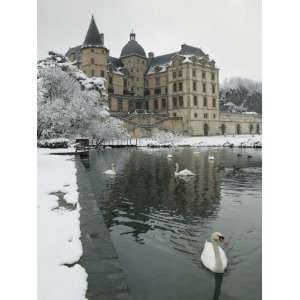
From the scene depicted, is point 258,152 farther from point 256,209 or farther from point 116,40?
point 116,40

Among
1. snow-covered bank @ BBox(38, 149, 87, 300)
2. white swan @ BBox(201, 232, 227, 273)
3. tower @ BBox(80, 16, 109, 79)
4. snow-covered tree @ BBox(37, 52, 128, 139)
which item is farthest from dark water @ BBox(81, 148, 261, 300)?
tower @ BBox(80, 16, 109, 79)

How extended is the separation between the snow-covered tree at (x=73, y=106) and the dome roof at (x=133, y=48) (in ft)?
2.55

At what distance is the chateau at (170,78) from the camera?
321cm

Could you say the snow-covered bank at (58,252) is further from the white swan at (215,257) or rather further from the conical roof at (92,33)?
the conical roof at (92,33)

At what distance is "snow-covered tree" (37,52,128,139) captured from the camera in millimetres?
5759

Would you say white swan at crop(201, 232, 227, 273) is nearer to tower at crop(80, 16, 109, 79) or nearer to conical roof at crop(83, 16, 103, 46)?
tower at crop(80, 16, 109, 79)

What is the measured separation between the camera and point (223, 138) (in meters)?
5.27

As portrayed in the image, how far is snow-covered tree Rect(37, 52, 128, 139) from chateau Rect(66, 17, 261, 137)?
1.71 feet

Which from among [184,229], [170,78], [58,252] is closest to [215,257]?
[184,229]

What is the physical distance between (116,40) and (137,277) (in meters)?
2.07

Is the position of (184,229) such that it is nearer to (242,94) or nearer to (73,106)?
(242,94)

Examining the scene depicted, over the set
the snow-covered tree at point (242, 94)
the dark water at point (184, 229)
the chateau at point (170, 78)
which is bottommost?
the dark water at point (184, 229)

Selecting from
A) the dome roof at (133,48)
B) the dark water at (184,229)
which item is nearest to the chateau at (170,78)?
the dome roof at (133,48)
